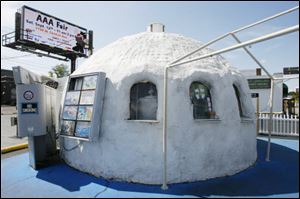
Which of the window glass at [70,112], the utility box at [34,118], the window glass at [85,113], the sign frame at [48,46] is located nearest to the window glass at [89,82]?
the window glass at [85,113]

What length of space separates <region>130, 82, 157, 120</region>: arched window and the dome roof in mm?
563

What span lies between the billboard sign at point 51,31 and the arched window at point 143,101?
15.7 meters

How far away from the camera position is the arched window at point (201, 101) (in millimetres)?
7098

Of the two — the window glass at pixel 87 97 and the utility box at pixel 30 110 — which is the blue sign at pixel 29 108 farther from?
the window glass at pixel 87 97

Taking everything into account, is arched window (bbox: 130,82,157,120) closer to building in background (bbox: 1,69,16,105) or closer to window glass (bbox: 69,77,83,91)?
window glass (bbox: 69,77,83,91)

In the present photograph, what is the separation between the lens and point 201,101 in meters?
7.22

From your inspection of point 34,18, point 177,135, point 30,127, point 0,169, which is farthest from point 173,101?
point 34,18

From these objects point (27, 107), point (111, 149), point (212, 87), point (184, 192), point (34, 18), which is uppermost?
point (34, 18)

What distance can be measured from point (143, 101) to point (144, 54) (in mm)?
1550

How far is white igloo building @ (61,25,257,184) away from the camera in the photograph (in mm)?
6613

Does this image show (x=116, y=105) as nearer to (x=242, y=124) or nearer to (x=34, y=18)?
(x=242, y=124)

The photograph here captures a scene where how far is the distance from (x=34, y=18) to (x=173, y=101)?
18022 mm

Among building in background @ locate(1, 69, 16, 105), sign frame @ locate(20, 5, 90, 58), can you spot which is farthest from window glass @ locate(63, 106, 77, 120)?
building in background @ locate(1, 69, 16, 105)

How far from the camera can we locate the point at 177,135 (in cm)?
659
